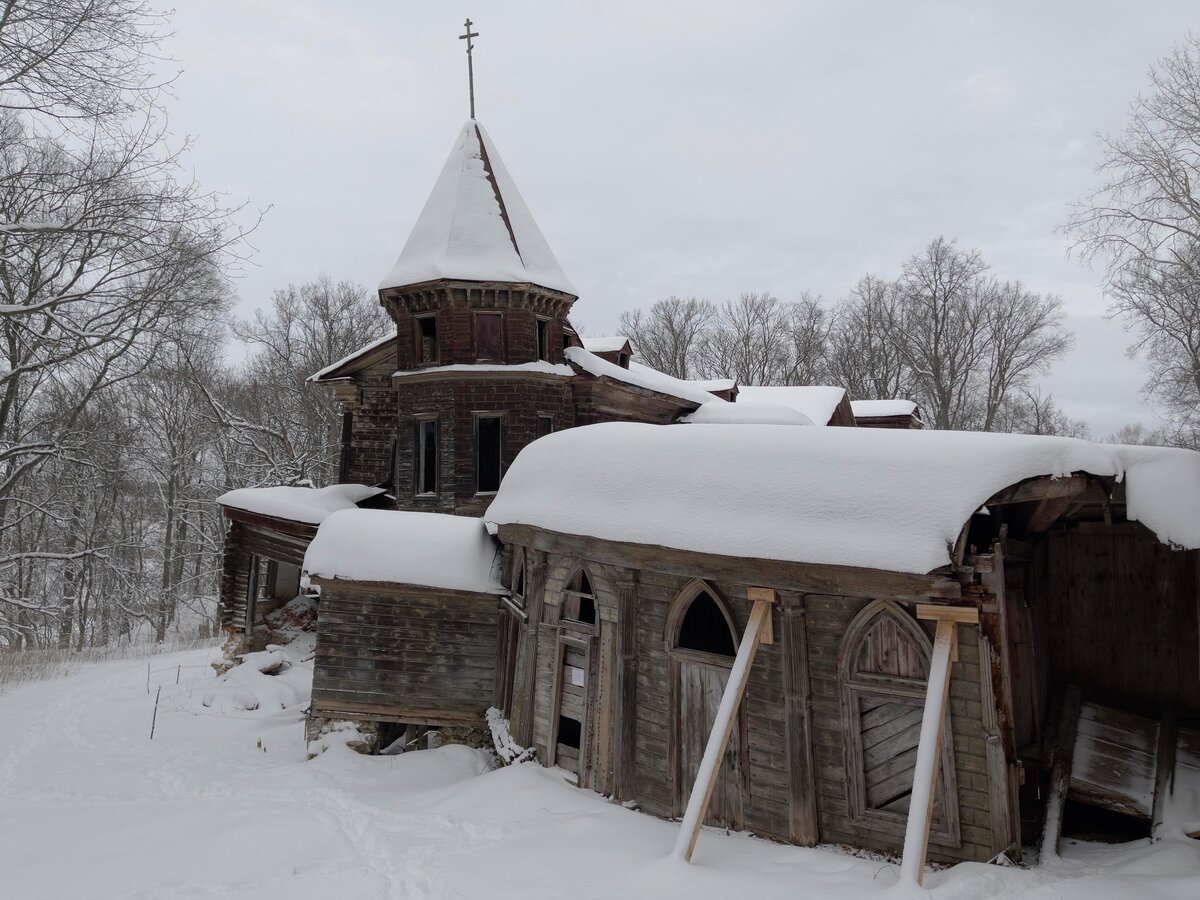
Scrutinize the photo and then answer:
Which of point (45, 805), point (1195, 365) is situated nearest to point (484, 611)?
point (45, 805)

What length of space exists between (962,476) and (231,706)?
14.8 metres

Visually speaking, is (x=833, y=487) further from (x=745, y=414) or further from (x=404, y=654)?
(x=745, y=414)

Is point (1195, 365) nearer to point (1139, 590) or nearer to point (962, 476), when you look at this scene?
point (1139, 590)

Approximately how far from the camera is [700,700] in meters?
7.88

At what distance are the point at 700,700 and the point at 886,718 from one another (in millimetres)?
1960

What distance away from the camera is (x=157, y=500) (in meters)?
35.2

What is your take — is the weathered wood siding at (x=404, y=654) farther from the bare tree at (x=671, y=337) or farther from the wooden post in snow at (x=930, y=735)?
the bare tree at (x=671, y=337)

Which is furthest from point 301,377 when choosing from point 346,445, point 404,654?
point 404,654

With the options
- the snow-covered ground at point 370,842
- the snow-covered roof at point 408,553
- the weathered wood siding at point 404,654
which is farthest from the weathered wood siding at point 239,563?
the weathered wood siding at point 404,654

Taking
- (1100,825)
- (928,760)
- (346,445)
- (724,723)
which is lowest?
(1100,825)

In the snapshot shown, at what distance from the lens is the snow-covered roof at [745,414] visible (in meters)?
20.7

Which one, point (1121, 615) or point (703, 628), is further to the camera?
point (1121, 615)

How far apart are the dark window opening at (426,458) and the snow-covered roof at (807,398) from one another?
501 inches

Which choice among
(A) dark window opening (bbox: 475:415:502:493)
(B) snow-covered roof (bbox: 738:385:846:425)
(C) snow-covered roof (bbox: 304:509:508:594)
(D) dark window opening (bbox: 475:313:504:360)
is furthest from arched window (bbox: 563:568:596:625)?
(B) snow-covered roof (bbox: 738:385:846:425)
